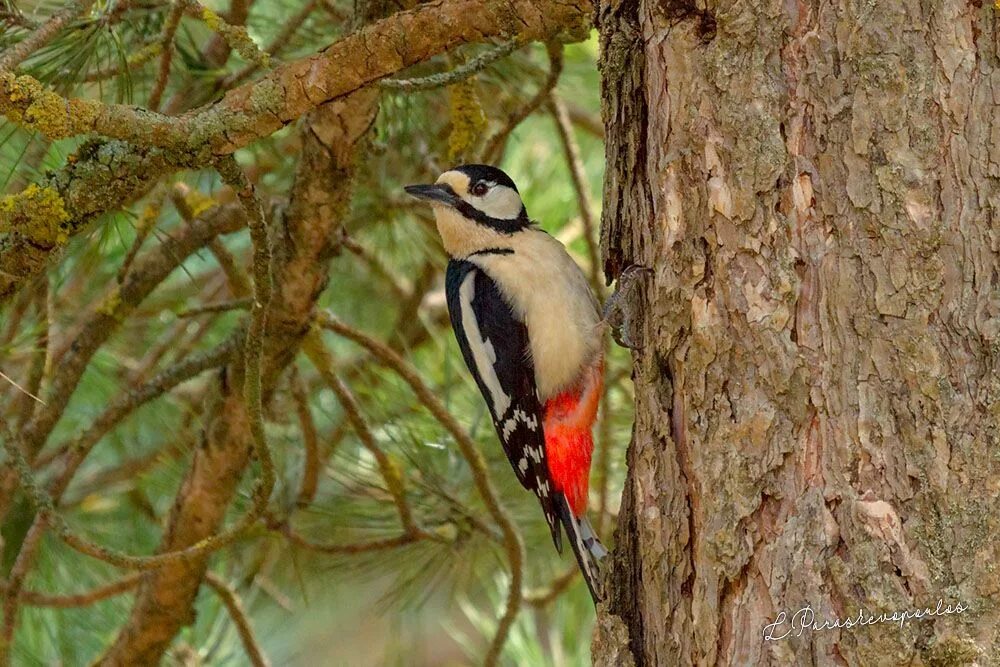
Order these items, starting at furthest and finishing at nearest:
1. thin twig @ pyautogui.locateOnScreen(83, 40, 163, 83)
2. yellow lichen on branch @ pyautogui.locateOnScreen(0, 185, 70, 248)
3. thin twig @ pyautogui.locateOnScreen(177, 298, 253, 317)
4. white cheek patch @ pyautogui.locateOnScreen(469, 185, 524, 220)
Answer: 1. white cheek patch @ pyautogui.locateOnScreen(469, 185, 524, 220)
2. thin twig @ pyautogui.locateOnScreen(177, 298, 253, 317)
3. thin twig @ pyautogui.locateOnScreen(83, 40, 163, 83)
4. yellow lichen on branch @ pyautogui.locateOnScreen(0, 185, 70, 248)

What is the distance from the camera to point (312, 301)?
2.62m

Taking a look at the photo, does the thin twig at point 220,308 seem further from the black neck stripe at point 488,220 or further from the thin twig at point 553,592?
Answer: the thin twig at point 553,592

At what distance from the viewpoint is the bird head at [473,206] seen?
274 cm

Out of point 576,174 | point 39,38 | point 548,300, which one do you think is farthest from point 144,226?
point 576,174

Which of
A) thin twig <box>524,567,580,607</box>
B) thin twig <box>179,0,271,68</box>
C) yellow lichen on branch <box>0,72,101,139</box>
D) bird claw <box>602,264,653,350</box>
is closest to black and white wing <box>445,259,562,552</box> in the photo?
bird claw <box>602,264,653,350</box>

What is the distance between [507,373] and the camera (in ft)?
8.91

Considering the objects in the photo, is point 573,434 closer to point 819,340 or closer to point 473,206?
point 473,206

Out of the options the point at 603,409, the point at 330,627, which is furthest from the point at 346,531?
the point at 330,627

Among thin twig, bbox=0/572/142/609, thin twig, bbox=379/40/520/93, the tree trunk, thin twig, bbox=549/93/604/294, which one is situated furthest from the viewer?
thin twig, bbox=549/93/604/294

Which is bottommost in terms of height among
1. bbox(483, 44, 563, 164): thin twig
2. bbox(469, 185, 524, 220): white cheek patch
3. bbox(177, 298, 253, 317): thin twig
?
bbox(177, 298, 253, 317): thin twig

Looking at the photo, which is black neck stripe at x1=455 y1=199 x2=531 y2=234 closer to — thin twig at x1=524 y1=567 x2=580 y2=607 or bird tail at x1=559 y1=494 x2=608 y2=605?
bird tail at x1=559 y1=494 x2=608 y2=605

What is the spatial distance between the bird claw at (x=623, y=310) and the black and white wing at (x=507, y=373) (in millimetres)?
236

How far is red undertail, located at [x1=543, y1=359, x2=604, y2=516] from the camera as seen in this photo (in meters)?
2.63

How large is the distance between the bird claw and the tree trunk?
12 centimetres
